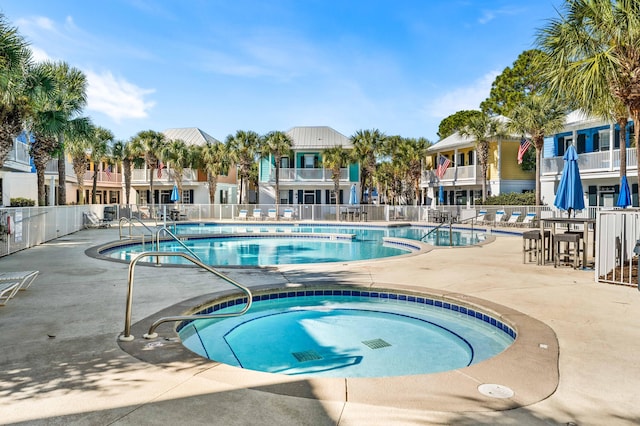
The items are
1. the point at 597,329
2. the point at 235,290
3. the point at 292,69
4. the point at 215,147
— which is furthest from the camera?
the point at 215,147

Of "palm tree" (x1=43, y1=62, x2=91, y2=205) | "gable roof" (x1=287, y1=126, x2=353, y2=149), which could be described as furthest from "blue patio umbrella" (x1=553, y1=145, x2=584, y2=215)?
"gable roof" (x1=287, y1=126, x2=353, y2=149)

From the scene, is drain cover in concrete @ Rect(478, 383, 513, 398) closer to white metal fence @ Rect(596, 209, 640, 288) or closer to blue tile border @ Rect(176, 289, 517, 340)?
blue tile border @ Rect(176, 289, 517, 340)

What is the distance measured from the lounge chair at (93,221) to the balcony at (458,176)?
22664 millimetres

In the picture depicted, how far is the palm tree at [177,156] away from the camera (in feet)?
103

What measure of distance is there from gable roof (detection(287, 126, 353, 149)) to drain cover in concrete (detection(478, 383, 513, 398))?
29.8 meters

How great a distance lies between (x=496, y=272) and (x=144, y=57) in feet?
63.4

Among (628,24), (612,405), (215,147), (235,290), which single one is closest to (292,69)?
(215,147)

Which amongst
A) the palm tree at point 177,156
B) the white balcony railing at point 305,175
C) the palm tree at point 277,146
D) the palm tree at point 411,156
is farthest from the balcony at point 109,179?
the palm tree at point 411,156

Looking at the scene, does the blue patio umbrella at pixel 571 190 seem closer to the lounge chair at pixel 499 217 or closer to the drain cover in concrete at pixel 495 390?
the drain cover in concrete at pixel 495 390

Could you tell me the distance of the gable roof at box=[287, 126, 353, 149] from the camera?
107 ft

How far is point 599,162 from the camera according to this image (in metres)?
22.3

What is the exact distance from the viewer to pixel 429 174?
3378 centimetres

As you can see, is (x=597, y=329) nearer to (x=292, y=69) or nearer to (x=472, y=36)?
(x=472, y=36)

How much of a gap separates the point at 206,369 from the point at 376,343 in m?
2.65
